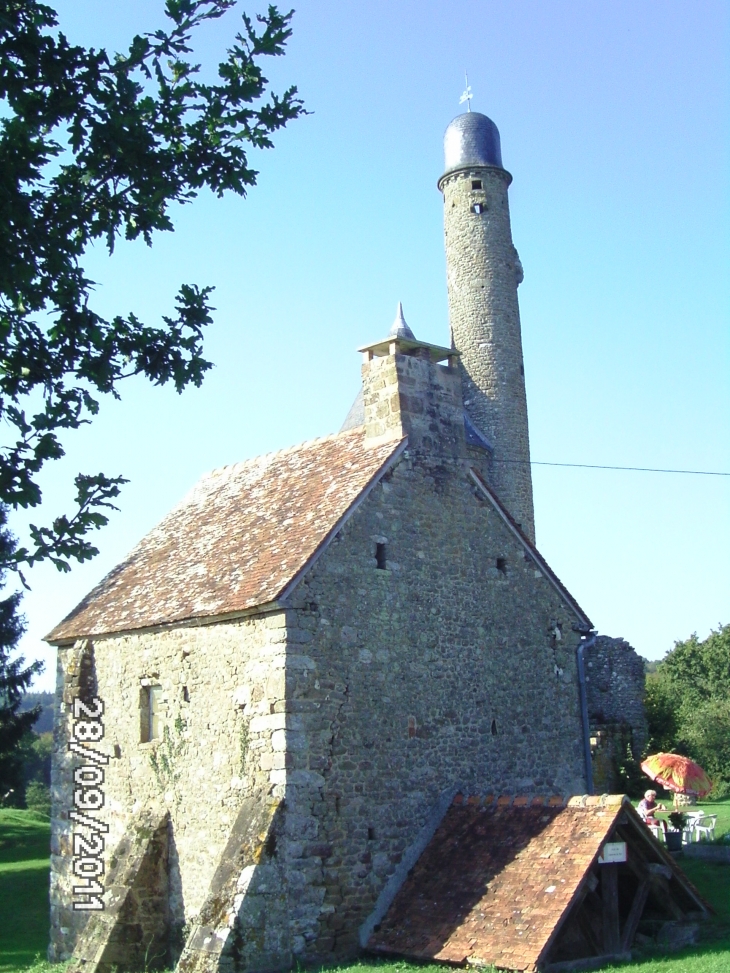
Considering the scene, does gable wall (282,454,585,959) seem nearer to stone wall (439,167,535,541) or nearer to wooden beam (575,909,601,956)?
wooden beam (575,909,601,956)

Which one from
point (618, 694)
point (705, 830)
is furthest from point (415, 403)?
point (618, 694)

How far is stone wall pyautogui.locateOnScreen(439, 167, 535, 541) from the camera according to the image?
35.0 meters

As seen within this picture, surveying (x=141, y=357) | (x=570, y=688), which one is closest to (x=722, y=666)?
(x=570, y=688)

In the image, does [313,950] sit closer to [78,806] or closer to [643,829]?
[643,829]

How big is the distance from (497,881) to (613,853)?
1.37 meters

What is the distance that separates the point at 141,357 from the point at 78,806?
33.3 ft

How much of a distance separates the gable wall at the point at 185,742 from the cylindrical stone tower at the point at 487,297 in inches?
805

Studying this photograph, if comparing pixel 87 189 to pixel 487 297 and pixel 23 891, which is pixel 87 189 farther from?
pixel 487 297

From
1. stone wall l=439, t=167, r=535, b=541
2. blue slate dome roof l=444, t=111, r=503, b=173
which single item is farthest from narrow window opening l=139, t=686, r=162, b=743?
blue slate dome roof l=444, t=111, r=503, b=173

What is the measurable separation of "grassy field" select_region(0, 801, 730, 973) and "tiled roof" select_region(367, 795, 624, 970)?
0.46 m

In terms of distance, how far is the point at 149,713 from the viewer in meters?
14.8

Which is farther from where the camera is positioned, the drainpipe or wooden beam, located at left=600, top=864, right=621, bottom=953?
the drainpipe

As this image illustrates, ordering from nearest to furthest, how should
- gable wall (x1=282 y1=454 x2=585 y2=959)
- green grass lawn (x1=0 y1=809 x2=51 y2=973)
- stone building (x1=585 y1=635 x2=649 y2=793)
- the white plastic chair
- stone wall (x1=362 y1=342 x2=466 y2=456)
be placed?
gable wall (x1=282 y1=454 x2=585 y2=959), stone wall (x1=362 y1=342 x2=466 y2=456), green grass lawn (x1=0 y1=809 x2=51 y2=973), the white plastic chair, stone building (x1=585 y1=635 x2=649 y2=793)

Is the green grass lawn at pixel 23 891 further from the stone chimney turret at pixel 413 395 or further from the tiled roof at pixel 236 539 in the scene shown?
the stone chimney turret at pixel 413 395
